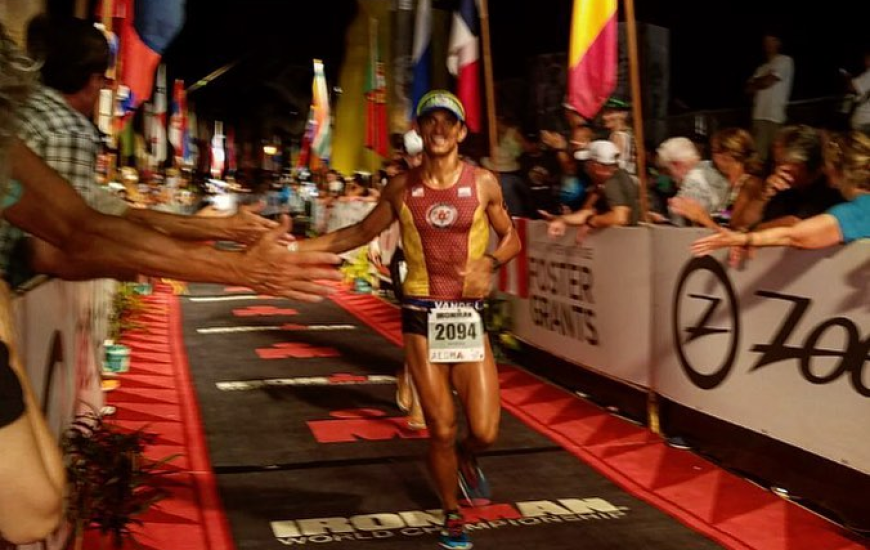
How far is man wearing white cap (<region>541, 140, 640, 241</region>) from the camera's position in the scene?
723 centimetres

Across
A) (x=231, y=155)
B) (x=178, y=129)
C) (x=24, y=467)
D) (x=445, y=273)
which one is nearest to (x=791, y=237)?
(x=445, y=273)

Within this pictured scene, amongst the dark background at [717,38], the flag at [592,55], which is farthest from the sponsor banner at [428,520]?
the dark background at [717,38]

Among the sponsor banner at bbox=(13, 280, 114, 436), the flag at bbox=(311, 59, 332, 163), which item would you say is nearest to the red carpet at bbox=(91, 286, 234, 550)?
the sponsor banner at bbox=(13, 280, 114, 436)

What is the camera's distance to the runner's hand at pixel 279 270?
2367 mm

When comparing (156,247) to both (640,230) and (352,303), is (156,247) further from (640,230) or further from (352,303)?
(352,303)

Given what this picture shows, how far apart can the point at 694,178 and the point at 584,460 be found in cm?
237

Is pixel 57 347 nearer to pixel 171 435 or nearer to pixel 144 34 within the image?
pixel 171 435

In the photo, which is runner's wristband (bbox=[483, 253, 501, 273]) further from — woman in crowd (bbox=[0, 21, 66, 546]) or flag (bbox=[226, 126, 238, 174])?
flag (bbox=[226, 126, 238, 174])

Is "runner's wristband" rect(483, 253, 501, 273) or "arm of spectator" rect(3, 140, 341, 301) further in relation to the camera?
"runner's wristband" rect(483, 253, 501, 273)

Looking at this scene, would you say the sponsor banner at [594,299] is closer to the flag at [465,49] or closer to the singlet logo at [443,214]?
the singlet logo at [443,214]

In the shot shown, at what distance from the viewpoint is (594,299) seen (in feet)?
24.2

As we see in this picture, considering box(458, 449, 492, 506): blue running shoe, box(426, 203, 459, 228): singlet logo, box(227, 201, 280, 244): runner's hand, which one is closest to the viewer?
box(227, 201, 280, 244): runner's hand

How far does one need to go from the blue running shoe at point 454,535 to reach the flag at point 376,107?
39.7ft

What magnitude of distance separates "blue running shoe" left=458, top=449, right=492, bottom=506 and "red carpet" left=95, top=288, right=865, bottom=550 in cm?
87
